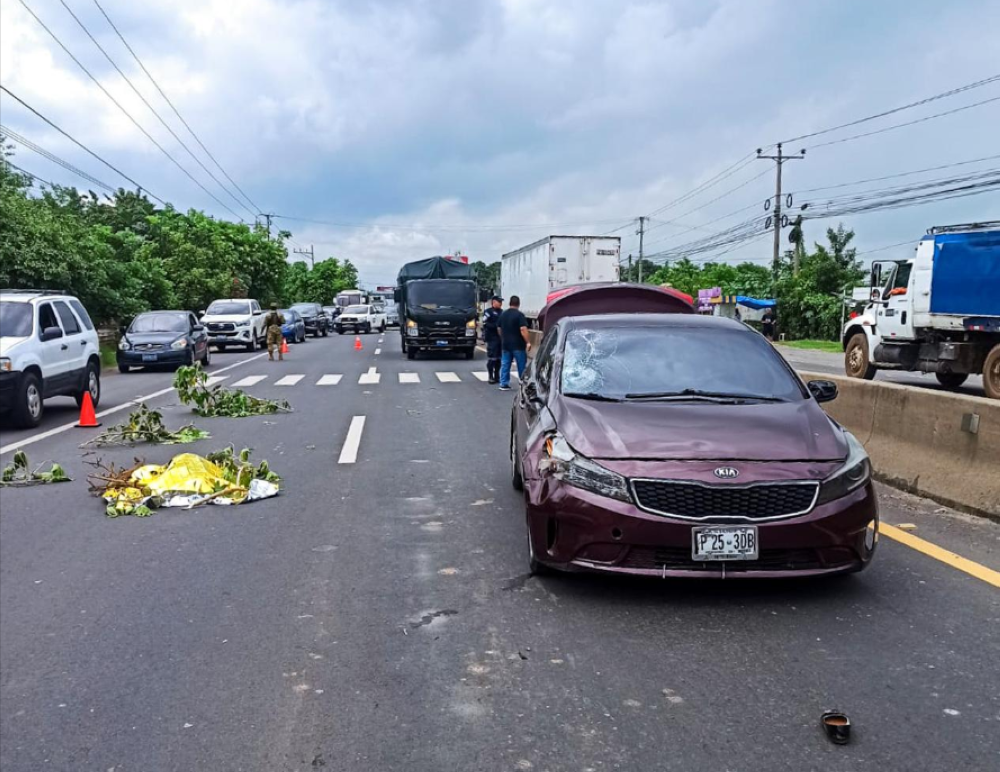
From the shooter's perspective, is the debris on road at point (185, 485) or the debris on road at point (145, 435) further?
the debris on road at point (145, 435)

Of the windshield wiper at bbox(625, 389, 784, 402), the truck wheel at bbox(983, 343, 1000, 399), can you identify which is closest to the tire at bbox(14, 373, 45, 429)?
the windshield wiper at bbox(625, 389, 784, 402)

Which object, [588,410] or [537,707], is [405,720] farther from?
[588,410]

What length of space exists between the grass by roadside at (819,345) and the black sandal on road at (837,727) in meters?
33.7

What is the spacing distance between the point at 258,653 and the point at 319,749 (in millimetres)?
1059

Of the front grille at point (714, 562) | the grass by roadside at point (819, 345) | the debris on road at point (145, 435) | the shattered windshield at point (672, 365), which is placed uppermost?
the shattered windshield at point (672, 365)

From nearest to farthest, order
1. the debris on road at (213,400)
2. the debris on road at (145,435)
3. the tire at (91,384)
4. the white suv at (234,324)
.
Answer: the debris on road at (145,435), the debris on road at (213,400), the tire at (91,384), the white suv at (234,324)

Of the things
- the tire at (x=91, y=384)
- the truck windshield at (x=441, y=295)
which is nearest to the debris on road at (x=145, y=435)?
the tire at (x=91, y=384)

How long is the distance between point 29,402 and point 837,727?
1209cm

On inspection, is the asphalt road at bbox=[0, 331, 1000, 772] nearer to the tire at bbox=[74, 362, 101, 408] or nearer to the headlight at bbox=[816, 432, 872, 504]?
the headlight at bbox=[816, 432, 872, 504]

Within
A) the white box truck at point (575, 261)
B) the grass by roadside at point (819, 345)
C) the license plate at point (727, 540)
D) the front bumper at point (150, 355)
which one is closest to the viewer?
the license plate at point (727, 540)

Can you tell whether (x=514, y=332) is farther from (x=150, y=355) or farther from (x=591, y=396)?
(x=591, y=396)

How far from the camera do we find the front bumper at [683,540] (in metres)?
4.57

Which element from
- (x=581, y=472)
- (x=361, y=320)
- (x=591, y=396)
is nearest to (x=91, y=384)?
(x=591, y=396)

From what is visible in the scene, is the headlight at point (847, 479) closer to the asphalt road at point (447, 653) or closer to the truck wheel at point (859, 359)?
the asphalt road at point (447, 653)
